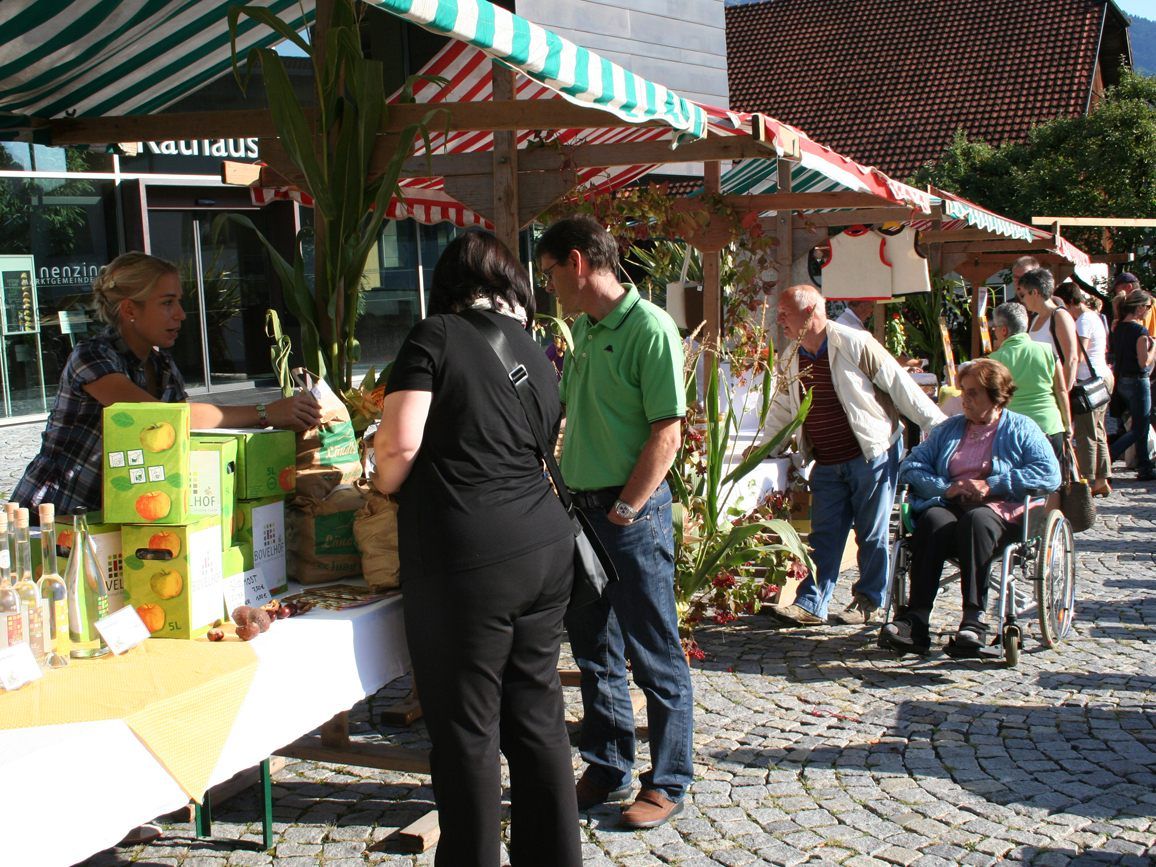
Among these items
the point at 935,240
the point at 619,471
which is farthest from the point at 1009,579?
the point at 935,240

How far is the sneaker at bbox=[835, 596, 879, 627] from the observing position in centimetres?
590

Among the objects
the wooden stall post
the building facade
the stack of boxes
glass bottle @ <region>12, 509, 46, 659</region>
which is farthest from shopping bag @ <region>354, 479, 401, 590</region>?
the building facade

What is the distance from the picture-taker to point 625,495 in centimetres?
349

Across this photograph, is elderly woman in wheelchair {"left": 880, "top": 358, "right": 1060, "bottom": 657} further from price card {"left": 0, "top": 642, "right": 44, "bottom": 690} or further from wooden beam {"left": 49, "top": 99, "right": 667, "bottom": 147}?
price card {"left": 0, "top": 642, "right": 44, "bottom": 690}

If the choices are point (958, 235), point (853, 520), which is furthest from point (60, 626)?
point (958, 235)

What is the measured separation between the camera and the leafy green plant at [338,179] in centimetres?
332

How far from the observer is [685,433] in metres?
5.41

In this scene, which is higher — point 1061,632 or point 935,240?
point 935,240

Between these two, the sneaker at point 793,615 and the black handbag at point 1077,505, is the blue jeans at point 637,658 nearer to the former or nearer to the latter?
the sneaker at point 793,615

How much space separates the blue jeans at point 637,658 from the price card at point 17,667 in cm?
162

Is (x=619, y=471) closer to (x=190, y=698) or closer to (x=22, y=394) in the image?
(x=190, y=698)

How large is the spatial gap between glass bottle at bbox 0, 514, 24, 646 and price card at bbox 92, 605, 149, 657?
159 mm

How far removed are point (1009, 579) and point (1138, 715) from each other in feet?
2.56

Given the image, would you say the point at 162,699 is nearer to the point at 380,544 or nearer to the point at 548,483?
the point at 380,544
